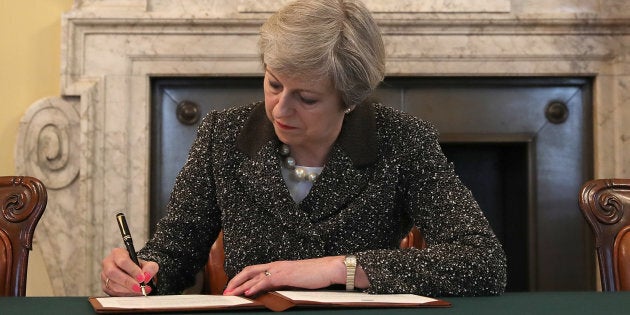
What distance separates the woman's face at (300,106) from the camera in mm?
2096

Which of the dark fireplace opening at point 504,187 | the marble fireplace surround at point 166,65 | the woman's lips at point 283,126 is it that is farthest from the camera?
the dark fireplace opening at point 504,187

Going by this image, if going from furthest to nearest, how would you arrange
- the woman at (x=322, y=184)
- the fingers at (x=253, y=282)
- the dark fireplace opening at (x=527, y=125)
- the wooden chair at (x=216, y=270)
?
the dark fireplace opening at (x=527, y=125) → the wooden chair at (x=216, y=270) → the woman at (x=322, y=184) → the fingers at (x=253, y=282)

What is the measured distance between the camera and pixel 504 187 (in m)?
4.42

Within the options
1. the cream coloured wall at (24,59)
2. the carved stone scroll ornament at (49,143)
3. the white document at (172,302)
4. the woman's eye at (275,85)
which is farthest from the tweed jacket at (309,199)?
the cream coloured wall at (24,59)

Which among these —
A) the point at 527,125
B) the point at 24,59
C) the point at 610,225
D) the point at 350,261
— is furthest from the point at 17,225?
the point at 527,125

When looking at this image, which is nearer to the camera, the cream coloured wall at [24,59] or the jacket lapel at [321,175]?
the jacket lapel at [321,175]

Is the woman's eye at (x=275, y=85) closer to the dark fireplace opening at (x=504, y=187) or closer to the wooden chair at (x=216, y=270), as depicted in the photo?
the wooden chair at (x=216, y=270)

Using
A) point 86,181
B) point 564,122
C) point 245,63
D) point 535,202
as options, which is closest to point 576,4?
point 564,122

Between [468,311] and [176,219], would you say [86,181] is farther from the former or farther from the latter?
[468,311]

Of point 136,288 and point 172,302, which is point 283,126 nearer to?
point 136,288

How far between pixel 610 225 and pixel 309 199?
76 cm

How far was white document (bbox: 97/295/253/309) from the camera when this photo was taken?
5.24 ft

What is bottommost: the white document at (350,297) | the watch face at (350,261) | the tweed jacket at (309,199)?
the white document at (350,297)

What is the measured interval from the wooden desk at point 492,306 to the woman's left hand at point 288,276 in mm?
222
